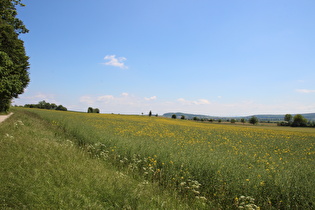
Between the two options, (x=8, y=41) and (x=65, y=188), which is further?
(x=8, y=41)

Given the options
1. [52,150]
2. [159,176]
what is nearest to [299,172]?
[159,176]

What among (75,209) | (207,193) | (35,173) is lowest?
(207,193)

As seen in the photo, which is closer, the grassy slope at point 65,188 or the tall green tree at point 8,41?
the grassy slope at point 65,188

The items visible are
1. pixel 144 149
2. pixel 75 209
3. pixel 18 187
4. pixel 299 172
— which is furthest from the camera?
pixel 144 149

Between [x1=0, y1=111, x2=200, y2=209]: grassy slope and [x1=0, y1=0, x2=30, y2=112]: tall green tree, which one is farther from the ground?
[x1=0, y1=0, x2=30, y2=112]: tall green tree

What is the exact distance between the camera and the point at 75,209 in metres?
3.77

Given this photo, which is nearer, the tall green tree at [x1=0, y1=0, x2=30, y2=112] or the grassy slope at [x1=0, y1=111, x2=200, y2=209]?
the grassy slope at [x1=0, y1=111, x2=200, y2=209]

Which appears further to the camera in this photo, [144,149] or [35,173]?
[144,149]

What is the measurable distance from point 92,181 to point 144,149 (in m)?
3.73

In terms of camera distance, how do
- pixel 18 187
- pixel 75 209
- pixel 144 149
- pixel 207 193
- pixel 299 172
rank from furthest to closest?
1. pixel 144 149
2. pixel 299 172
3. pixel 207 193
4. pixel 18 187
5. pixel 75 209

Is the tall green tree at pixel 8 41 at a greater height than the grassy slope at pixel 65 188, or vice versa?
the tall green tree at pixel 8 41

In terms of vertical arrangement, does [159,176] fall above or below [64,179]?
below

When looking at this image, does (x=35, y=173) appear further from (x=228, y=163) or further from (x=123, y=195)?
(x=228, y=163)

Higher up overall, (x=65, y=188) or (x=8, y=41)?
(x=8, y=41)
